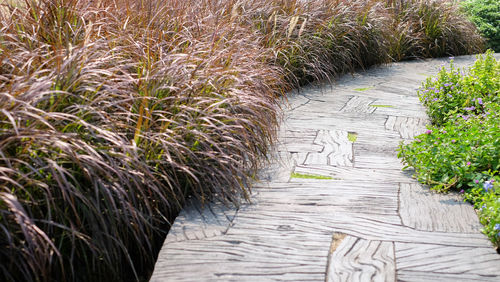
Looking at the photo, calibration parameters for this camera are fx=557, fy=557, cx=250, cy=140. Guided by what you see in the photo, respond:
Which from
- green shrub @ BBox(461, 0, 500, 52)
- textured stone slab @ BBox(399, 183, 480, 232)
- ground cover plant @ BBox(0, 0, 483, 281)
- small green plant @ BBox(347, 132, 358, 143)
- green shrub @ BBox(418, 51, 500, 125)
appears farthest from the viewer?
green shrub @ BBox(461, 0, 500, 52)

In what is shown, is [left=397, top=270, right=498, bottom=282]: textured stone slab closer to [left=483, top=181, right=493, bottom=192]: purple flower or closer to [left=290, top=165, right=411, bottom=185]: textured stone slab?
[left=483, top=181, right=493, bottom=192]: purple flower

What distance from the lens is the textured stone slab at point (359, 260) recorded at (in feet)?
8.01

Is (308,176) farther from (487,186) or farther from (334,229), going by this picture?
(487,186)

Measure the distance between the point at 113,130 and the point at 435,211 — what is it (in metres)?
1.79

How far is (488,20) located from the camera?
9250mm

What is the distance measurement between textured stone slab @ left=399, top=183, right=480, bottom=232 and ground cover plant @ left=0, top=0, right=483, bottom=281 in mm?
925

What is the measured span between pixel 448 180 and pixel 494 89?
1.88m

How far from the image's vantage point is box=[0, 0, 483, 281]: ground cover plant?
2.40 metres

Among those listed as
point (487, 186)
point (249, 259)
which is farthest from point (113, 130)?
point (487, 186)

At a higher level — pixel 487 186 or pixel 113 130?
pixel 113 130

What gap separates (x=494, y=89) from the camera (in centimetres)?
481

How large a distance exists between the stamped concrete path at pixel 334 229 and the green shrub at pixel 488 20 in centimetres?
570

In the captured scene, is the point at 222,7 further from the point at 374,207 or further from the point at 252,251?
the point at 252,251

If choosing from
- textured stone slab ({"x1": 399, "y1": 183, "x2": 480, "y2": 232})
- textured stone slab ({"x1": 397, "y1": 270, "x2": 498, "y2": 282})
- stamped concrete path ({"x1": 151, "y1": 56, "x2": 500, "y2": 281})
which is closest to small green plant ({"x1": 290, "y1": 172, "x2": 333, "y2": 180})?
stamped concrete path ({"x1": 151, "y1": 56, "x2": 500, "y2": 281})
